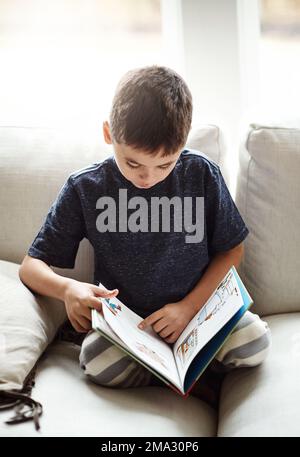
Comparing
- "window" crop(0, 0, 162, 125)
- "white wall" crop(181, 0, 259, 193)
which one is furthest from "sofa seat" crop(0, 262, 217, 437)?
"window" crop(0, 0, 162, 125)

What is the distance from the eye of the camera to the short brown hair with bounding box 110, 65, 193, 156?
111 centimetres

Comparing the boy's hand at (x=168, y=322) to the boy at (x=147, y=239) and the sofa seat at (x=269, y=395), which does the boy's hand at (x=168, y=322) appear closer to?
the boy at (x=147, y=239)

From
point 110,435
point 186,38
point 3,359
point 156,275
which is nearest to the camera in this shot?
point 110,435

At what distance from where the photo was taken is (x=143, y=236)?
1294mm

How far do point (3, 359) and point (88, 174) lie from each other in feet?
1.41

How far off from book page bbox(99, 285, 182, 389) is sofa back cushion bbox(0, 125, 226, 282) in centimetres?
25

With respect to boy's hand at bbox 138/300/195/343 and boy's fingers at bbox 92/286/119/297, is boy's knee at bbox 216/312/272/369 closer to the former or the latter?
boy's hand at bbox 138/300/195/343

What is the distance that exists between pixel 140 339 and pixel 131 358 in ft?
0.17

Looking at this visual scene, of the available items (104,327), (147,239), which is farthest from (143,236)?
(104,327)

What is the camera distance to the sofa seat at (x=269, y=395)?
1.00 m

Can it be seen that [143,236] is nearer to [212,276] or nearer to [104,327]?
[212,276]

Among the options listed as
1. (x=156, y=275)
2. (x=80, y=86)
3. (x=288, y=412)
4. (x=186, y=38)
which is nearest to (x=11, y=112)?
(x=80, y=86)

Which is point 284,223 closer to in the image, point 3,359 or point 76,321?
point 76,321

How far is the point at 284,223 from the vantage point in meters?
1.37
